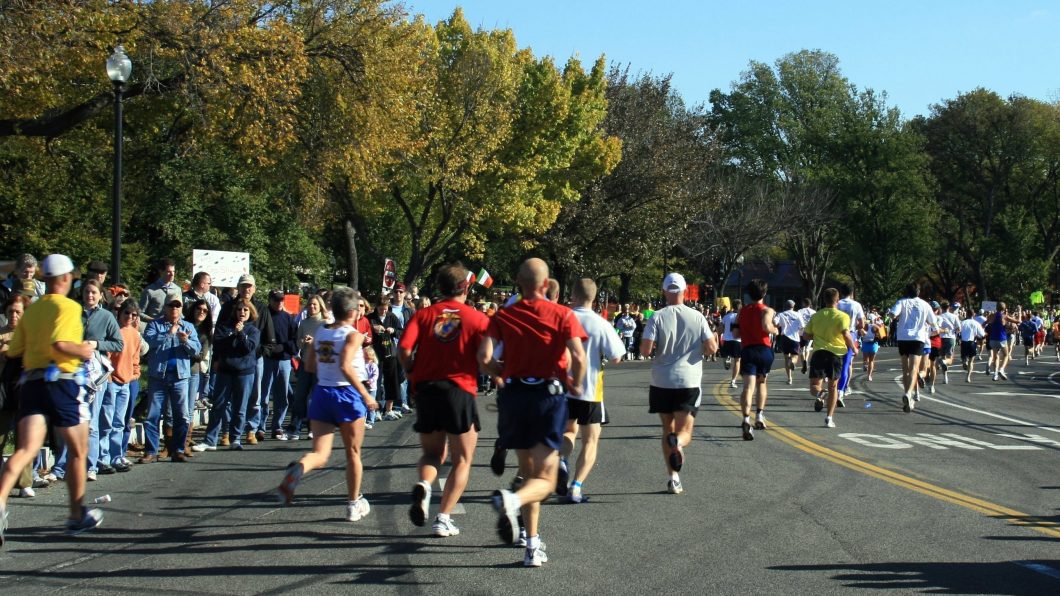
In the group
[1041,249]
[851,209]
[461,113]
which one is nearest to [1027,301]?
[1041,249]

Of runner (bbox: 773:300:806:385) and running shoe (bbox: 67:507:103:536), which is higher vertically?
runner (bbox: 773:300:806:385)

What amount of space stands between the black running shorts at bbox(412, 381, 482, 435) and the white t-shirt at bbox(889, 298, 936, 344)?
41.6ft

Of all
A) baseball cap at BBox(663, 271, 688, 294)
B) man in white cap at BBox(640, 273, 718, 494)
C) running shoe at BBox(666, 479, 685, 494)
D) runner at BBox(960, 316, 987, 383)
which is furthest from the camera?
runner at BBox(960, 316, 987, 383)

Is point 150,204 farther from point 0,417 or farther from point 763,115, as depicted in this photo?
point 763,115

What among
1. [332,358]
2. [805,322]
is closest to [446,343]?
[332,358]

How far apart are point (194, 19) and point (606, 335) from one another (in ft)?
47.5

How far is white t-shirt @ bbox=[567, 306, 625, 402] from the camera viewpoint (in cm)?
905

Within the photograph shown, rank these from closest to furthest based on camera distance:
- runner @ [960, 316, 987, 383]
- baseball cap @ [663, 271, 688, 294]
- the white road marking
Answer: baseball cap @ [663, 271, 688, 294] → the white road marking → runner @ [960, 316, 987, 383]

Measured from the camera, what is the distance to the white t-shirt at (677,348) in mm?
9836

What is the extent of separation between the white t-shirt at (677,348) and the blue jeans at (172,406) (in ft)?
16.6

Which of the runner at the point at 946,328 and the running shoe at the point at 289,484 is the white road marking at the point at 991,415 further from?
the running shoe at the point at 289,484

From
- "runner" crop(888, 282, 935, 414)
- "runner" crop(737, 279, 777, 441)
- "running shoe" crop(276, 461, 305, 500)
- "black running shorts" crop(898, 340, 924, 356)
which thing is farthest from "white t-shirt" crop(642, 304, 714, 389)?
"black running shorts" crop(898, 340, 924, 356)

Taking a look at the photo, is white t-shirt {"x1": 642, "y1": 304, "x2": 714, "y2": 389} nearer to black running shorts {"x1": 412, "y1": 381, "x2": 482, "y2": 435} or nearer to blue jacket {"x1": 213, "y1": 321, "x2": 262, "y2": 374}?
black running shorts {"x1": 412, "y1": 381, "x2": 482, "y2": 435}

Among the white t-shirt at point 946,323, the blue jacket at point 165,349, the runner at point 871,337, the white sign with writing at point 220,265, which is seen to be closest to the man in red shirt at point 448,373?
the blue jacket at point 165,349
